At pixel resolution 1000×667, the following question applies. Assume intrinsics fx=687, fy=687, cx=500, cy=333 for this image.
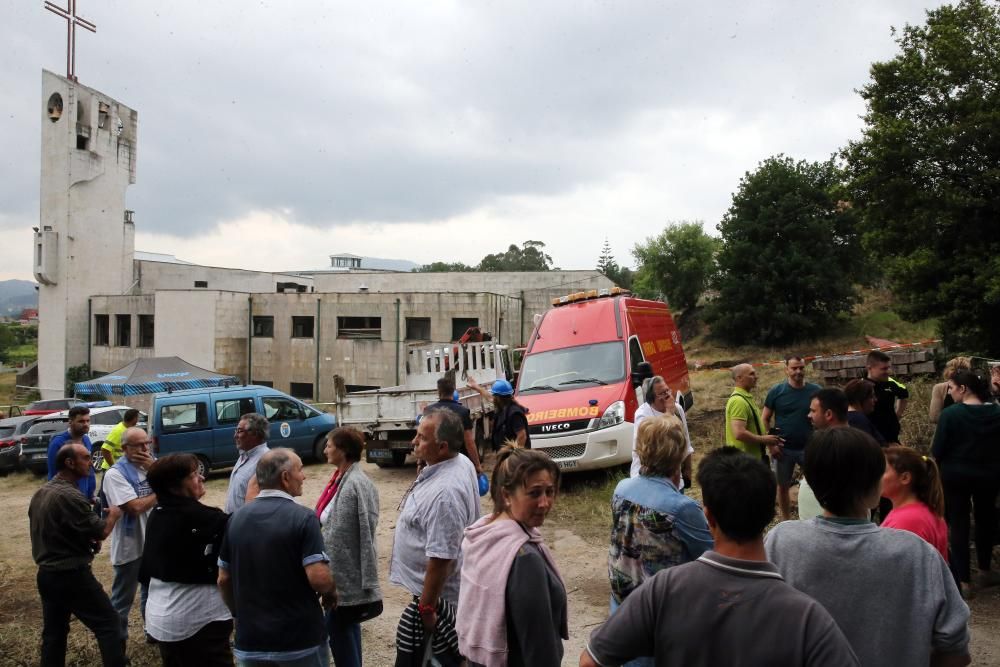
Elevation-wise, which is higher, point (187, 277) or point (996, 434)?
point (187, 277)

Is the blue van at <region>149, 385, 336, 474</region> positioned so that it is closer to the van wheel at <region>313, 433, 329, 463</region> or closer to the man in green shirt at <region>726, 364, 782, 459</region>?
the van wheel at <region>313, 433, 329, 463</region>

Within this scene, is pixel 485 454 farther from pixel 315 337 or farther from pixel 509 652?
pixel 315 337

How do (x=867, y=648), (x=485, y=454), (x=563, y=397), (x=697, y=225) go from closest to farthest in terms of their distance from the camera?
1. (x=867, y=648)
2. (x=563, y=397)
3. (x=485, y=454)
4. (x=697, y=225)

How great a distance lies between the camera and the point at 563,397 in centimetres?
1045

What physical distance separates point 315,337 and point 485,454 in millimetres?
22725

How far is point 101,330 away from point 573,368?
3723 centimetres

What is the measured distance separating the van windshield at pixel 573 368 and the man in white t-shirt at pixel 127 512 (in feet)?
21.6

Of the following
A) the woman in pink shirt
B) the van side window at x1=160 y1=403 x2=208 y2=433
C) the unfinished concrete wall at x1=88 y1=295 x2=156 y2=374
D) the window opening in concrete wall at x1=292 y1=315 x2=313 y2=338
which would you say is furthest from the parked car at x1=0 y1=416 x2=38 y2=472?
the unfinished concrete wall at x1=88 y1=295 x2=156 y2=374

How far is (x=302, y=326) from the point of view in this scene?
117ft

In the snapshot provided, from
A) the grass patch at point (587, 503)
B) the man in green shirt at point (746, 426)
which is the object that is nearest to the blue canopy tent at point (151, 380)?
the grass patch at point (587, 503)

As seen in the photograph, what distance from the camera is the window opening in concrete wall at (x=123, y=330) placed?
38.2 metres

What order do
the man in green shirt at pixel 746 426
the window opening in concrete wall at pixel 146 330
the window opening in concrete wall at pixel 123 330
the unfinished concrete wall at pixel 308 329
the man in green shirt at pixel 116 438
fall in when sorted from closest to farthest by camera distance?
1. the man in green shirt at pixel 746 426
2. the man in green shirt at pixel 116 438
3. the unfinished concrete wall at pixel 308 329
4. the window opening in concrete wall at pixel 146 330
5. the window opening in concrete wall at pixel 123 330

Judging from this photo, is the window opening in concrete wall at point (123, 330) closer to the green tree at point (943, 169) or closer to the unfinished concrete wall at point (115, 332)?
the unfinished concrete wall at point (115, 332)

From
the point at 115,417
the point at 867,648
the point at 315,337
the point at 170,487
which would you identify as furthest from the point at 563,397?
the point at 315,337
